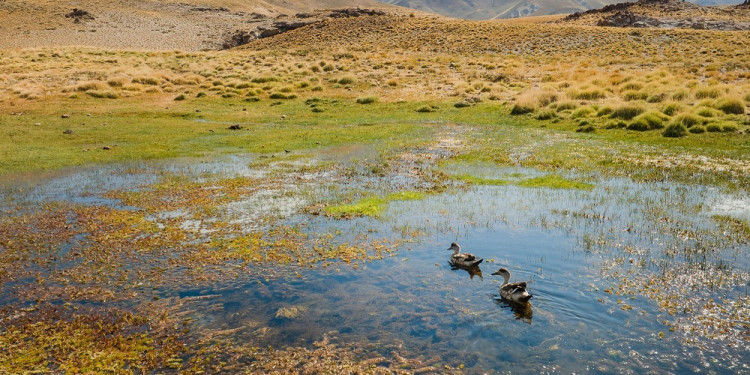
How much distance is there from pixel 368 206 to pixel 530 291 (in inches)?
245

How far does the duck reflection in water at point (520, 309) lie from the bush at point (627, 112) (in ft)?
72.4

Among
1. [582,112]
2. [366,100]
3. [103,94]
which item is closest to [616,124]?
[582,112]

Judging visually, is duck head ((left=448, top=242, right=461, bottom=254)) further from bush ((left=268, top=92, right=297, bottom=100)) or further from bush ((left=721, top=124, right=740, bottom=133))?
bush ((left=268, top=92, right=297, bottom=100))

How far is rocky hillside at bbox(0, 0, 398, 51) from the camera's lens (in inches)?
3263

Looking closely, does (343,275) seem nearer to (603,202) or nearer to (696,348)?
(696,348)

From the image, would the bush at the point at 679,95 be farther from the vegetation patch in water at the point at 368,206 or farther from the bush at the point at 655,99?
the vegetation patch in water at the point at 368,206

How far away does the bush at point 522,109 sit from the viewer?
105ft

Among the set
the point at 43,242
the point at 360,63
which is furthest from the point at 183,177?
the point at 360,63

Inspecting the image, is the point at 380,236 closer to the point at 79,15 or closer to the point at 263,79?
the point at 263,79

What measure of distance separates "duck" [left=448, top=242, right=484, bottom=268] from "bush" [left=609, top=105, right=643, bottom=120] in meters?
20.7

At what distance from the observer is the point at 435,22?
7819 cm

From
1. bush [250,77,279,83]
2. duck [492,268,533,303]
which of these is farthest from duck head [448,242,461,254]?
bush [250,77,279,83]

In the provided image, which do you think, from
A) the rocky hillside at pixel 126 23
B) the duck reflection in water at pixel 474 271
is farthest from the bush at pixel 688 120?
the rocky hillside at pixel 126 23

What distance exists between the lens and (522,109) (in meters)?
32.1
